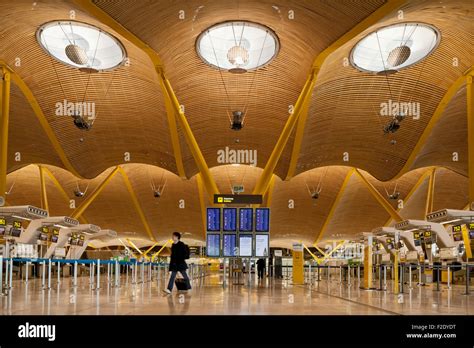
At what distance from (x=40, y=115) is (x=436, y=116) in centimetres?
2451

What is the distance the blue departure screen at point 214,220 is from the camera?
22125 millimetres

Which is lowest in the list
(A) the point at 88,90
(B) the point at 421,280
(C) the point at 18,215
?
(B) the point at 421,280

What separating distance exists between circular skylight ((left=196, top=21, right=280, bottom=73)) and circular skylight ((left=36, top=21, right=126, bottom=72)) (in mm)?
4575

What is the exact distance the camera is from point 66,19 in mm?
24812

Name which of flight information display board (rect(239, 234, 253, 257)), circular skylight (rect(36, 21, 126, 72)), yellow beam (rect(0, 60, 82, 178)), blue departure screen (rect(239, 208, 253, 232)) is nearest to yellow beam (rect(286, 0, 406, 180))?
blue departure screen (rect(239, 208, 253, 232))

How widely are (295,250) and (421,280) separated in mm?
6697

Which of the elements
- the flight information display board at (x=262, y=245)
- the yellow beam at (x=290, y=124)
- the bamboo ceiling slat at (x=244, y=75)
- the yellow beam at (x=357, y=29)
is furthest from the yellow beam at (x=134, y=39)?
the flight information display board at (x=262, y=245)

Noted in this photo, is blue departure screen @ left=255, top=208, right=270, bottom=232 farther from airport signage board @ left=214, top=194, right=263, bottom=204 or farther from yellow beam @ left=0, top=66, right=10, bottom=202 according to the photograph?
yellow beam @ left=0, top=66, right=10, bottom=202

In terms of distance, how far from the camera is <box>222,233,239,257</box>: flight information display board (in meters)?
22.0

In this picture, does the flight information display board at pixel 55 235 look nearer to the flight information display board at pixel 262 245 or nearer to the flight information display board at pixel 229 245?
the flight information display board at pixel 229 245

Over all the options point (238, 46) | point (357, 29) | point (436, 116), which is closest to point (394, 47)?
point (436, 116)
